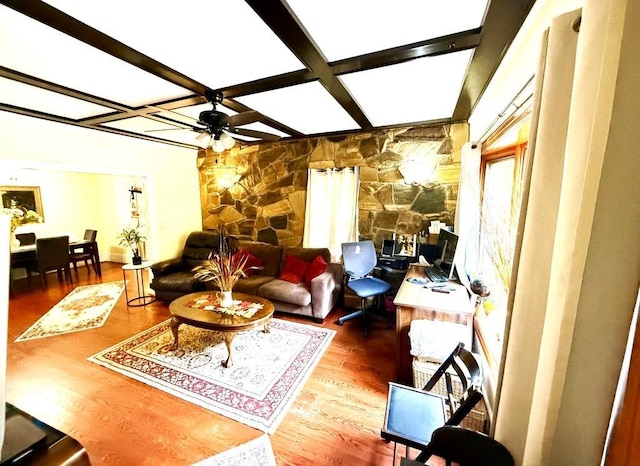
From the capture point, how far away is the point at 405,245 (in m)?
3.39

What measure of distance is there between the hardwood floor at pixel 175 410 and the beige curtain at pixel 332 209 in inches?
57.7

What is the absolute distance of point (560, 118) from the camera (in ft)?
2.34

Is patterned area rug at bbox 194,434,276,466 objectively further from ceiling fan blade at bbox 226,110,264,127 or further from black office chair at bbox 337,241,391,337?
ceiling fan blade at bbox 226,110,264,127

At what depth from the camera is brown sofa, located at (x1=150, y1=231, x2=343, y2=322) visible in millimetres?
3189

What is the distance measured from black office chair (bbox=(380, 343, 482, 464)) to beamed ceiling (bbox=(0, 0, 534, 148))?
1.80m

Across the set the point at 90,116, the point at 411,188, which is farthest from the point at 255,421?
the point at 90,116

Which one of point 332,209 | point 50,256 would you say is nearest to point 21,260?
point 50,256

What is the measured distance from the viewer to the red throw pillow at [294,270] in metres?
3.51

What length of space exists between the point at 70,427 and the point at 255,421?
1278 mm

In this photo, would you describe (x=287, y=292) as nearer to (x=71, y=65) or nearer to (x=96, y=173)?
(x=71, y=65)

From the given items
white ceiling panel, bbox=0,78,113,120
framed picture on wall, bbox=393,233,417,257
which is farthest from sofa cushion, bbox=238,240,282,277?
white ceiling panel, bbox=0,78,113,120

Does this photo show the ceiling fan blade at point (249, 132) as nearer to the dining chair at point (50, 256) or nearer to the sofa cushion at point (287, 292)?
the sofa cushion at point (287, 292)

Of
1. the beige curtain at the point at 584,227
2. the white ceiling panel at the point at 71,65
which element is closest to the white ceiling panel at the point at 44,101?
the white ceiling panel at the point at 71,65

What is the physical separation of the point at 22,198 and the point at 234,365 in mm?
6074
